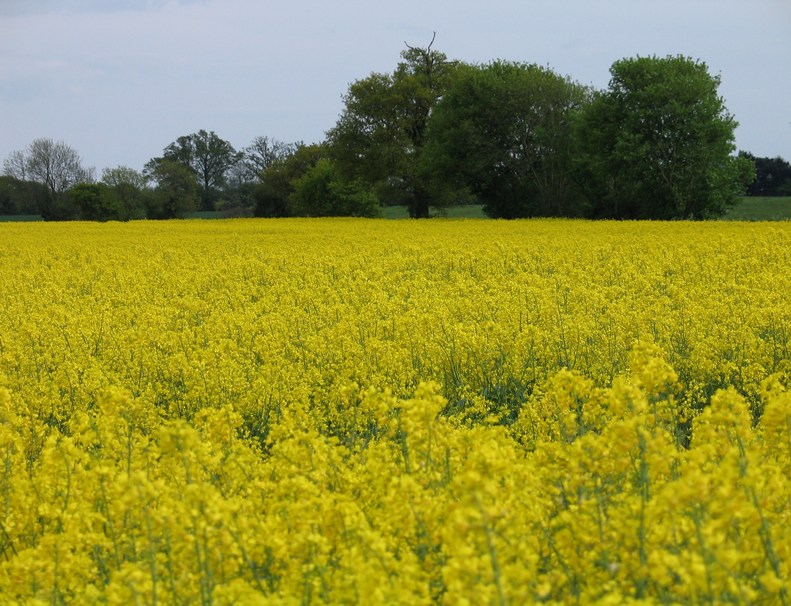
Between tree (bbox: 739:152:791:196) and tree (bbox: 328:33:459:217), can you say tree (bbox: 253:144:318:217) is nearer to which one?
tree (bbox: 328:33:459:217)

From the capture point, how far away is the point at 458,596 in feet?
9.04

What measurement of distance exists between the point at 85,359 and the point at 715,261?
38.3 feet

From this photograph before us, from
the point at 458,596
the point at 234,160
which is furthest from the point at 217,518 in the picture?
the point at 234,160

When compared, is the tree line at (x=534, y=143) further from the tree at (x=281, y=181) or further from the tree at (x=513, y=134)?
the tree at (x=281, y=181)

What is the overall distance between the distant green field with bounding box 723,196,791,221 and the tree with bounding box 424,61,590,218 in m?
9.60

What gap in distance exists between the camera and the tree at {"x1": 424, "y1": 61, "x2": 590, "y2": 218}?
156 feet

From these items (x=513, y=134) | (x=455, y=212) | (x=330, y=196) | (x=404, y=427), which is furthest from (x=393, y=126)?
(x=404, y=427)

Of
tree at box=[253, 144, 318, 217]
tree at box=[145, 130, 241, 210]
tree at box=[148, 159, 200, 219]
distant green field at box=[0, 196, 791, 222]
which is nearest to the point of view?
distant green field at box=[0, 196, 791, 222]

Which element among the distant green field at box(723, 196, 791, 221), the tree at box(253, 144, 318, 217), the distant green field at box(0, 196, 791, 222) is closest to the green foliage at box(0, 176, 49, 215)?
the distant green field at box(0, 196, 791, 222)

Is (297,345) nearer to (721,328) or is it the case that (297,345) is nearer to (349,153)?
(721,328)

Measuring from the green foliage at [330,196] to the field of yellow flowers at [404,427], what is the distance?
143 feet

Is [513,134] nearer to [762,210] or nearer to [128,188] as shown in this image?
[762,210]

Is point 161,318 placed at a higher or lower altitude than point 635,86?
lower

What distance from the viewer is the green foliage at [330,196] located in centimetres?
6544
